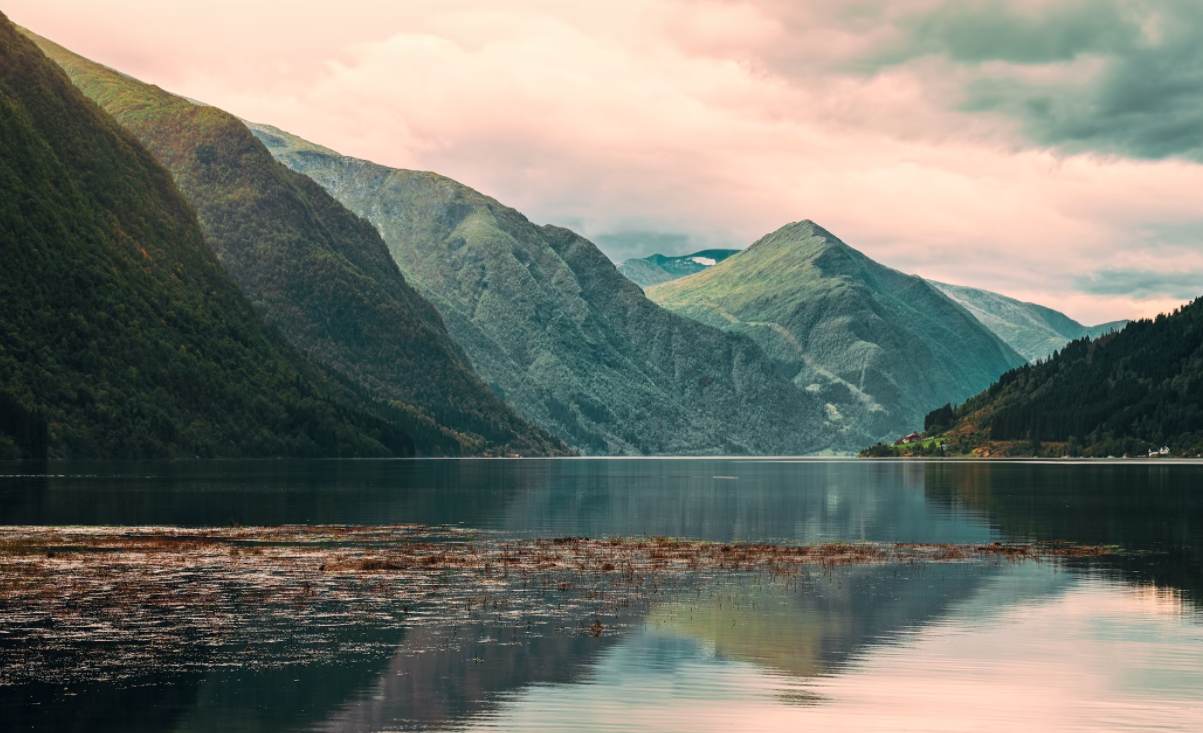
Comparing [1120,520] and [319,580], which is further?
[1120,520]

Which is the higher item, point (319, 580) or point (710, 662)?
point (319, 580)

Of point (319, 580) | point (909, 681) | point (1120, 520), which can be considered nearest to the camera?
point (909, 681)

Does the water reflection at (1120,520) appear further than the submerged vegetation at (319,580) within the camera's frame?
Yes

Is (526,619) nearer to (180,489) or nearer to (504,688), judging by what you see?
(504,688)

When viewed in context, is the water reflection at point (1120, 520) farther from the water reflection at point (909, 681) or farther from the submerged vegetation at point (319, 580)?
the water reflection at point (909, 681)

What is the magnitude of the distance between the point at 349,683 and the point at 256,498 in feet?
371

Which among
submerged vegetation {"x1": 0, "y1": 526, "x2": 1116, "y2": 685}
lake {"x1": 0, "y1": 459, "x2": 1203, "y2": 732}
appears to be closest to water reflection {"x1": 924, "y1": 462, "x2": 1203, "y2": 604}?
lake {"x1": 0, "y1": 459, "x2": 1203, "y2": 732}

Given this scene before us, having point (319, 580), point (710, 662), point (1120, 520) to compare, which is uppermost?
point (1120, 520)

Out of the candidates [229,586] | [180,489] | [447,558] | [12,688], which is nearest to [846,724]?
[12,688]

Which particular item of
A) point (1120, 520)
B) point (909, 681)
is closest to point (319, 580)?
point (909, 681)

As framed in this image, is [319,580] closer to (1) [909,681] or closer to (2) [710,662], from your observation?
(2) [710,662]

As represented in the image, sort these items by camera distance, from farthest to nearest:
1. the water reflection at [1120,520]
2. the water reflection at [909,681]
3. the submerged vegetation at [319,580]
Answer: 1. the water reflection at [1120,520]
2. the submerged vegetation at [319,580]
3. the water reflection at [909,681]

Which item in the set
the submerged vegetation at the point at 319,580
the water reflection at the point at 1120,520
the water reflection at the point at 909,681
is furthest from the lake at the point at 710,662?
the water reflection at the point at 1120,520

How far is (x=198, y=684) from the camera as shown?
40.5 meters
